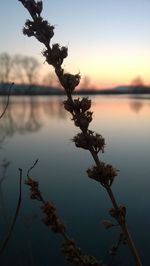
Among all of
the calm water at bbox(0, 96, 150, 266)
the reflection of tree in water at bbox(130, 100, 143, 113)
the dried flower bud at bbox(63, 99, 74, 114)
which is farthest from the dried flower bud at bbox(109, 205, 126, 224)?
the reflection of tree in water at bbox(130, 100, 143, 113)

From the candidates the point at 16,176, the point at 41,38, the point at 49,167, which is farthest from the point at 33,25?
the point at 49,167

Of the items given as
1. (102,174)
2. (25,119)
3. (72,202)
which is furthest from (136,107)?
(102,174)

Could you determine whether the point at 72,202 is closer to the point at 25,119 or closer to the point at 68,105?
the point at 68,105

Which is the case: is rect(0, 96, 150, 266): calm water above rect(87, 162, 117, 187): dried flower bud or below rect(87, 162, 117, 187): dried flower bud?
below

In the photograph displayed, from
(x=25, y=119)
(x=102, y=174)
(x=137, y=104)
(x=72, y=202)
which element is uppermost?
(x=102, y=174)

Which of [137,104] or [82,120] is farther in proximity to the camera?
[137,104]

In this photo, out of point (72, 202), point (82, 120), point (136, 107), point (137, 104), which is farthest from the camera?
point (137, 104)

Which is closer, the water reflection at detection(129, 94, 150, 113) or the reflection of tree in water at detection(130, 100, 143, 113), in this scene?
the reflection of tree in water at detection(130, 100, 143, 113)

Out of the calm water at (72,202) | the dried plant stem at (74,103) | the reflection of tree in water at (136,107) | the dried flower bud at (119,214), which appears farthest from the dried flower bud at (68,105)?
the reflection of tree in water at (136,107)

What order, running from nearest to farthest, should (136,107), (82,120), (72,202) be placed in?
(82,120), (72,202), (136,107)

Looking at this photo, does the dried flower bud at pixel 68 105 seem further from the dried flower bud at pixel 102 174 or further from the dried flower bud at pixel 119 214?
the dried flower bud at pixel 119 214

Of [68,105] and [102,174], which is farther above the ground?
[68,105]

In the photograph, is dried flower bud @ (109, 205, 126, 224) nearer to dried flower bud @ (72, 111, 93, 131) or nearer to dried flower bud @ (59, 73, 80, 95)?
dried flower bud @ (72, 111, 93, 131)
